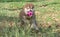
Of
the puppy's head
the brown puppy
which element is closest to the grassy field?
the brown puppy

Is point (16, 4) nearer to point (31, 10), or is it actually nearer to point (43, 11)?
point (43, 11)

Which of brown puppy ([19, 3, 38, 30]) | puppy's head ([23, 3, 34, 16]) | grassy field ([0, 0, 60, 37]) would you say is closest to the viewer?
grassy field ([0, 0, 60, 37])

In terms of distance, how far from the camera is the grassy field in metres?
7.55

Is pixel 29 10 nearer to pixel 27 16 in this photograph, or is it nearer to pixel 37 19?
pixel 27 16

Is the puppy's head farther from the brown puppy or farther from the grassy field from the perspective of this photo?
the grassy field

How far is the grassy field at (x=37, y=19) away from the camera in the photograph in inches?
297

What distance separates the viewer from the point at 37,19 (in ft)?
35.7

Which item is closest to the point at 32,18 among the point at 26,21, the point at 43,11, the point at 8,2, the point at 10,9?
the point at 26,21

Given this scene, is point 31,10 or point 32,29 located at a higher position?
point 31,10

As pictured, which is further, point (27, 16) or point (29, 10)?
point (27, 16)

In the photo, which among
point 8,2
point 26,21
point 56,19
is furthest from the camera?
point 8,2

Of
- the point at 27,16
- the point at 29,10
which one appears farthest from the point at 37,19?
the point at 29,10

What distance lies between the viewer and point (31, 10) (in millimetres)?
8523

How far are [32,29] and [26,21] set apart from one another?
0.28m
